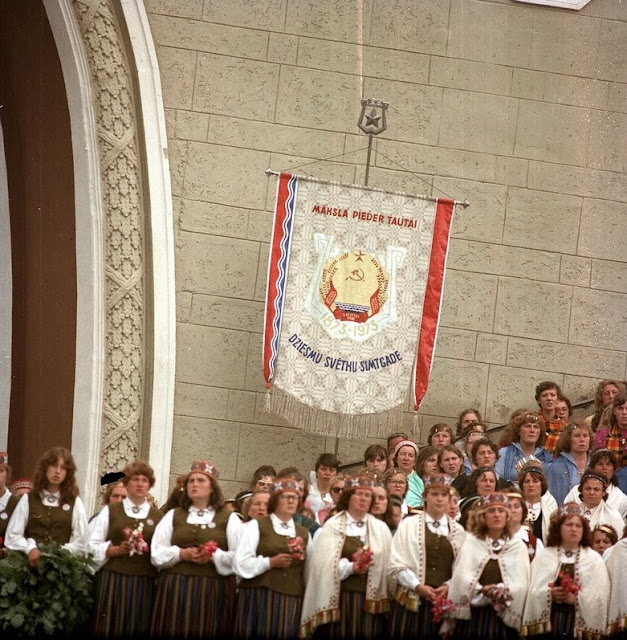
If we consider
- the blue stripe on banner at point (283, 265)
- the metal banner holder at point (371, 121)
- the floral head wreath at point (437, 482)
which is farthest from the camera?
the metal banner holder at point (371, 121)

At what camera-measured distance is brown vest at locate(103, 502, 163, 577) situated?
836 cm

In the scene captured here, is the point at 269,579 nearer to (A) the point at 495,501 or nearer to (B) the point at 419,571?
(B) the point at 419,571

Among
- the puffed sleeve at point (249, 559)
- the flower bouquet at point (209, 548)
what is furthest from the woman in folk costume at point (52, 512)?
the puffed sleeve at point (249, 559)

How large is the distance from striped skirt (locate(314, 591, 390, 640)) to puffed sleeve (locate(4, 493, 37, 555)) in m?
1.57

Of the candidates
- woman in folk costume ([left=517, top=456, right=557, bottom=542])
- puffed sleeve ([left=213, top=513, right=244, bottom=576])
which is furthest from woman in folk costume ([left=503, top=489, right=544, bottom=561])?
puffed sleeve ([left=213, top=513, right=244, bottom=576])

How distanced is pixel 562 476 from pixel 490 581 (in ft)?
6.16

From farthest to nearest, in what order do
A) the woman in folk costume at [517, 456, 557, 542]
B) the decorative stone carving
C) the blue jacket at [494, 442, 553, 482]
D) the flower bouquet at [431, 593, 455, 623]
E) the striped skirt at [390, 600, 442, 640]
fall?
the decorative stone carving → the blue jacket at [494, 442, 553, 482] → the woman in folk costume at [517, 456, 557, 542] → the striped skirt at [390, 600, 442, 640] → the flower bouquet at [431, 593, 455, 623]

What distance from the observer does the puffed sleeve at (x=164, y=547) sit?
8211mm

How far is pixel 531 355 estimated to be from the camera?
11.8 metres

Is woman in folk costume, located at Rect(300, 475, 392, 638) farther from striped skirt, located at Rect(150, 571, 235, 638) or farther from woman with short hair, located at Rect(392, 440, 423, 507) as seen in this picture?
woman with short hair, located at Rect(392, 440, 423, 507)

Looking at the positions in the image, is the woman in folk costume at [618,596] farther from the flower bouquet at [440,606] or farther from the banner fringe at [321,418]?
the banner fringe at [321,418]

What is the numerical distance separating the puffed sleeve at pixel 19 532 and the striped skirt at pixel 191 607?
71cm

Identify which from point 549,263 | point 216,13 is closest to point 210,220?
point 216,13

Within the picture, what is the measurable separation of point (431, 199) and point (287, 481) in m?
3.23
